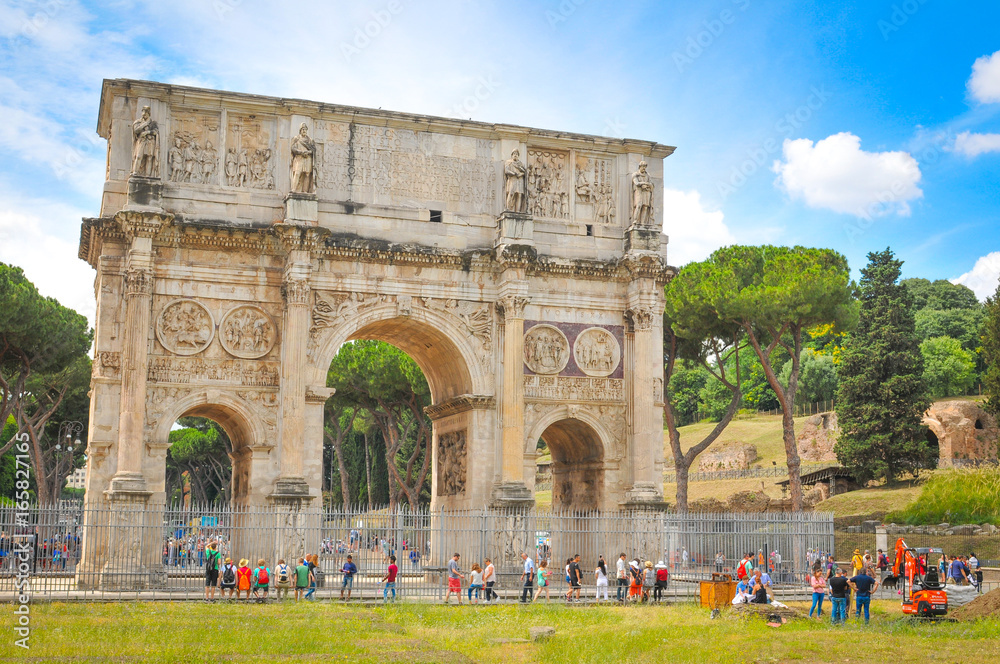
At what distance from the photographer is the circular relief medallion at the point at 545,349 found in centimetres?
2603

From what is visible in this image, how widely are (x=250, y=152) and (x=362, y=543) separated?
967 cm

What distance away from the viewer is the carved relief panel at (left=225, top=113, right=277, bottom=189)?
24.7m

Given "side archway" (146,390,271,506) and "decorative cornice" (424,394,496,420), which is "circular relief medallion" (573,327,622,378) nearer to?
"decorative cornice" (424,394,496,420)

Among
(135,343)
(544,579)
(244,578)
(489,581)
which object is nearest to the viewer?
(244,578)

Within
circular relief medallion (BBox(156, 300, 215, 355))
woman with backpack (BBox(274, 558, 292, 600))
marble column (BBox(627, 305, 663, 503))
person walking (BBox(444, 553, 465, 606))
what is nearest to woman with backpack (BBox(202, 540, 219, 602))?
woman with backpack (BBox(274, 558, 292, 600))

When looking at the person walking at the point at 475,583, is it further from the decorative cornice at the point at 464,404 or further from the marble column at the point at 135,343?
the marble column at the point at 135,343

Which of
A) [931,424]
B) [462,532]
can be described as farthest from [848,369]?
[462,532]

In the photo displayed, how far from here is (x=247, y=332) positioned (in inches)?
951

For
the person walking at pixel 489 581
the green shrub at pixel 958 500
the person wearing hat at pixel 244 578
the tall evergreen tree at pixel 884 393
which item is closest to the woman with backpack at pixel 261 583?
the person wearing hat at pixel 244 578

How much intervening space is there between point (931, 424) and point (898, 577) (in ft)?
131

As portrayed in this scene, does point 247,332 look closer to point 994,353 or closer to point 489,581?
point 489,581

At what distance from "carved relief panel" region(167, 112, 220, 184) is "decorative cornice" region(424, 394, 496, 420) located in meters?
7.78

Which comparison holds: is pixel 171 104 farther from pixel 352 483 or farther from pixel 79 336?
pixel 352 483

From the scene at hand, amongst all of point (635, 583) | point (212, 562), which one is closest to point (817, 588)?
point (635, 583)
